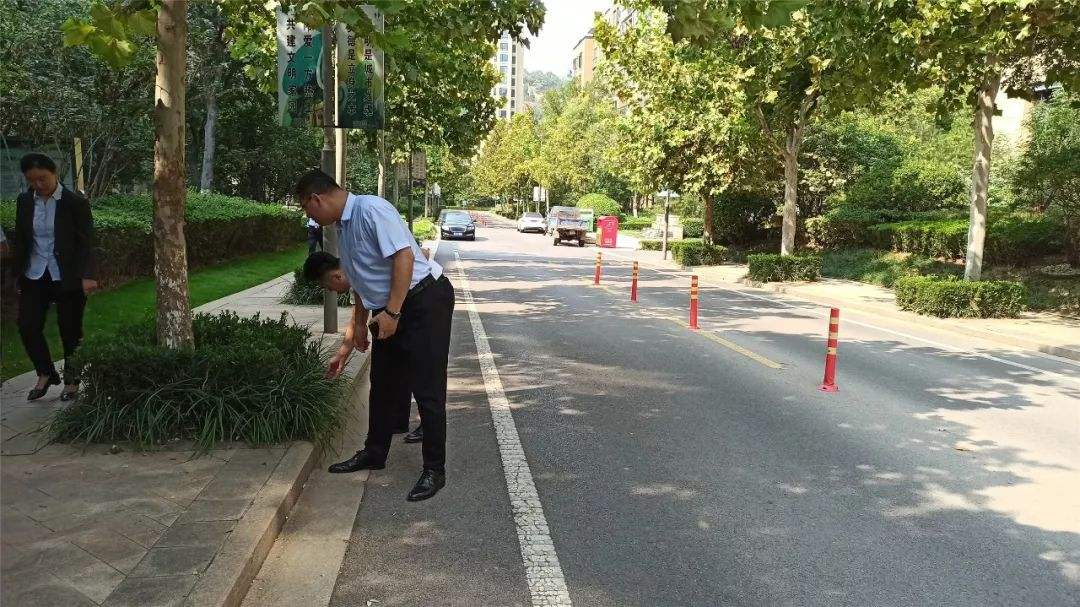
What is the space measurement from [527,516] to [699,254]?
25471mm

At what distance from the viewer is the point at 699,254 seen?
2916cm

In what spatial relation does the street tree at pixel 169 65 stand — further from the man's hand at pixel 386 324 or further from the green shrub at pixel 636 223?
the green shrub at pixel 636 223

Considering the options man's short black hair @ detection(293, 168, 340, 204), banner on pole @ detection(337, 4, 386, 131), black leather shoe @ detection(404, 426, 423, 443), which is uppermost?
banner on pole @ detection(337, 4, 386, 131)

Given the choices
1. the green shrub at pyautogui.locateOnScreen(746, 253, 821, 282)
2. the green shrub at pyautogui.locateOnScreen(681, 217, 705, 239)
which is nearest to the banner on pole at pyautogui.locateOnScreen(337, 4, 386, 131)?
the green shrub at pyautogui.locateOnScreen(746, 253, 821, 282)

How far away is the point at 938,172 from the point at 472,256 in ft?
52.2

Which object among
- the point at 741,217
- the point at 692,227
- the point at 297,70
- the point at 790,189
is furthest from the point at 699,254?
the point at 297,70

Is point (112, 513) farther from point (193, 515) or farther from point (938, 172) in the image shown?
point (938, 172)

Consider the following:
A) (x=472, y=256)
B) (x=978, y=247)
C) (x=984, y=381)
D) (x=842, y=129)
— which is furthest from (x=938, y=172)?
(x=984, y=381)

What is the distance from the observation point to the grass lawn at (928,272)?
1602 cm

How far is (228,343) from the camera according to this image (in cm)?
636

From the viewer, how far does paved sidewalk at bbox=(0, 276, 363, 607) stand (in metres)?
3.25

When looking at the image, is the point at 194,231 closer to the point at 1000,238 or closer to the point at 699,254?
the point at 1000,238

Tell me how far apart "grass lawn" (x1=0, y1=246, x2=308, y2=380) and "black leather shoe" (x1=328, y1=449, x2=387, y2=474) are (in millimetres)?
2337

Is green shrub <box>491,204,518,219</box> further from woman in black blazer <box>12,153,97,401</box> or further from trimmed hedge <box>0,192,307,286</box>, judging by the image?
woman in black blazer <box>12,153,97,401</box>
